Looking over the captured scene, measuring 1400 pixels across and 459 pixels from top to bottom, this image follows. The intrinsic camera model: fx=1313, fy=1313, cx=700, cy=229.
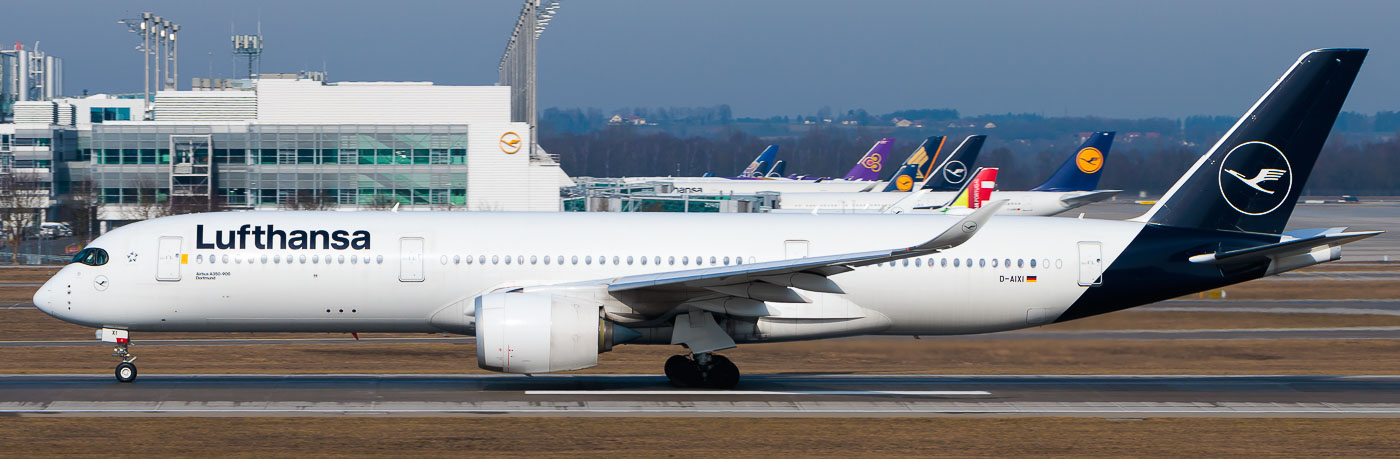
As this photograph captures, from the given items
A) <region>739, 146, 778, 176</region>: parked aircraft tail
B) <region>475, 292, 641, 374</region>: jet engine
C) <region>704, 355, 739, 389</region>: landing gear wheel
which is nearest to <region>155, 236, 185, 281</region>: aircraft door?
<region>475, 292, 641, 374</region>: jet engine

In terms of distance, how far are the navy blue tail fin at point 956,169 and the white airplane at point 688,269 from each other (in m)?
68.0

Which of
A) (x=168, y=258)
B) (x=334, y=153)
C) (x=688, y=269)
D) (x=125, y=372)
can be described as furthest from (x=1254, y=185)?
(x=334, y=153)

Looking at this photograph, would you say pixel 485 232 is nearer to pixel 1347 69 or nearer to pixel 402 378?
pixel 402 378

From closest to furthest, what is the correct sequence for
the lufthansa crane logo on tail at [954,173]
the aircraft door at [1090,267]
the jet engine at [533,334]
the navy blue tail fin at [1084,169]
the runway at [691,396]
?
1. the runway at [691,396]
2. the jet engine at [533,334]
3. the aircraft door at [1090,267]
4. the navy blue tail fin at [1084,169]
5. the lufthansa crane logo on tail at [954,173]

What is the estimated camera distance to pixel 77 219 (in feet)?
246

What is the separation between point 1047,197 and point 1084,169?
5.43 m

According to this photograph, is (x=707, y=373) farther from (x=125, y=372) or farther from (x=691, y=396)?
(x=125, y=372)

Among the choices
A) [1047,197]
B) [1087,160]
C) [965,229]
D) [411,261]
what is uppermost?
[1087,160]

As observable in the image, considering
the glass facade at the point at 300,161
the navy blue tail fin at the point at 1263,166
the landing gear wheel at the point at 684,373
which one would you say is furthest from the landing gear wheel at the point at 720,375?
the glass facade at the point at 300,161

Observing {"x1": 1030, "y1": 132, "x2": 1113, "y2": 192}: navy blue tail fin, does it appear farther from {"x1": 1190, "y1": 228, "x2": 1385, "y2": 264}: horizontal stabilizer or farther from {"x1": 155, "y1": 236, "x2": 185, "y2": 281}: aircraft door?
{"x1": 155, "y1": 236, "x2": 185, "y2": 281}: aircraft door

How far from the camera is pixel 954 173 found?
94750 millimetres

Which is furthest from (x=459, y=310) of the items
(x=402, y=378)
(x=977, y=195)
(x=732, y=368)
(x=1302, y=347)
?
(x=977, y=195)

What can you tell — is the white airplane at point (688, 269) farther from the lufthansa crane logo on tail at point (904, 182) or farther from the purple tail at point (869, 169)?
the purple tail at point (869, 169)

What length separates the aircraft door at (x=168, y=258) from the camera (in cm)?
2383
